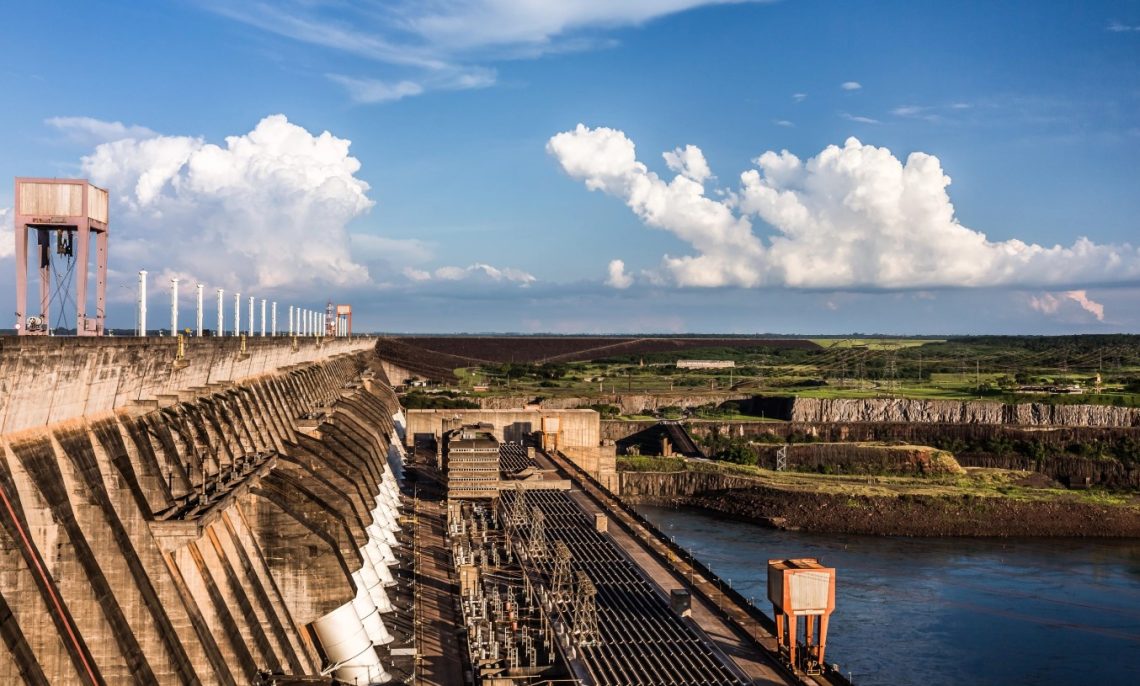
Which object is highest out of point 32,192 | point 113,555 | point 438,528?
point 32,192

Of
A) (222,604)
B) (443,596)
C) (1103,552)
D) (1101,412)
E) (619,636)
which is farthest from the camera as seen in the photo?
(1101,412)

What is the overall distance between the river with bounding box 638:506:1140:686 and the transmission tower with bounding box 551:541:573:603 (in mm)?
12486

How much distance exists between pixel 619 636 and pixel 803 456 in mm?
67880

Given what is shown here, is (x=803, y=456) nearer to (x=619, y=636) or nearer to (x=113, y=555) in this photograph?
(x=619, y=636)

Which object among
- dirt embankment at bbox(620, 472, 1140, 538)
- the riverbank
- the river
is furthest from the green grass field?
the river

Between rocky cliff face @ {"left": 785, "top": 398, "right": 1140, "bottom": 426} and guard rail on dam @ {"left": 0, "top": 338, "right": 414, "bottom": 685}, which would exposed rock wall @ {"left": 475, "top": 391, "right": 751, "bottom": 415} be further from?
guard rail on dam @ {"left": 0, "top": 338, "right": 414, "bottom": 685}

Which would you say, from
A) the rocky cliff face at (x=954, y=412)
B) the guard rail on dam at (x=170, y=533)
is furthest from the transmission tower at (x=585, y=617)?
the rocky cliff face at (x=954, y=412)

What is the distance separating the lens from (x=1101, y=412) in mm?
103688

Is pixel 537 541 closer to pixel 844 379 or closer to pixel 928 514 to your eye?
pixel 928 514

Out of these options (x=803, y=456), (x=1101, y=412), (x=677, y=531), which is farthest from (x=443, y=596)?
(x=1101, y=412)

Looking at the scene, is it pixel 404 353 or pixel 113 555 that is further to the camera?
pixel 404 353

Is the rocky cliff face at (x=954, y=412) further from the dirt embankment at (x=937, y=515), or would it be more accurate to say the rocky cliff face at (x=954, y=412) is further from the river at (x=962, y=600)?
the river at (x=962, y=600)

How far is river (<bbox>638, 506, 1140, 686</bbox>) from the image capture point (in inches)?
1667

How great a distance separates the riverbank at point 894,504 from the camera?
74000 mm
